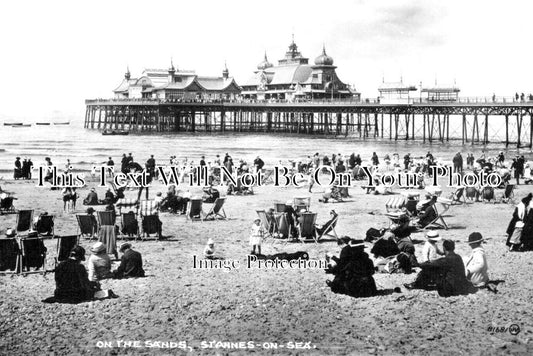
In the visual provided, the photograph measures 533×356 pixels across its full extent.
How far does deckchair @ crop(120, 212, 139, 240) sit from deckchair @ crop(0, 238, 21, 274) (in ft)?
10.4

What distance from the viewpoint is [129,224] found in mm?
14500

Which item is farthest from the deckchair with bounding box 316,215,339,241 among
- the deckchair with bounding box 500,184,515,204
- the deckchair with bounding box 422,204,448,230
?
the deckchair with bounding box 500,184,515,204

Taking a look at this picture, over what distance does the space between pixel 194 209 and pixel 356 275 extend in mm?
8050

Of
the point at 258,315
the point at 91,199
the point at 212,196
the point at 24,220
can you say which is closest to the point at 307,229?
the point at 258,315

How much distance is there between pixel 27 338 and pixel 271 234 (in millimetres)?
7138

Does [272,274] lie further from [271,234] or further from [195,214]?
[195,214]

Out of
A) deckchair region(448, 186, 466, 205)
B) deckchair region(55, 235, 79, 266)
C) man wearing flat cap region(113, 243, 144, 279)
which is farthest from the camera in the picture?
deckchair region(448, 186, 466, 205)

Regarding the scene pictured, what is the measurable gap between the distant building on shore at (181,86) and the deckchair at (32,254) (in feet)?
296

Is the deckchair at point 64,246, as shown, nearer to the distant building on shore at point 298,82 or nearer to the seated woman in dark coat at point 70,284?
the seated woman in dark coat at point 70,284

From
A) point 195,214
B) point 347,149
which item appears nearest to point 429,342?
point 195,214

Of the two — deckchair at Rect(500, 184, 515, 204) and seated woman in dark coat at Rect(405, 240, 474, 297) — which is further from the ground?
deckchair at Rect(500, 184, 515, 204)

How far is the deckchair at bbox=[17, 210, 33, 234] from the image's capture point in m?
15.4

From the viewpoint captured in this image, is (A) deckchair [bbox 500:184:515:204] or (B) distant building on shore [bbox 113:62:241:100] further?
(B) distant building on shore [bbox 113:62:241:100]

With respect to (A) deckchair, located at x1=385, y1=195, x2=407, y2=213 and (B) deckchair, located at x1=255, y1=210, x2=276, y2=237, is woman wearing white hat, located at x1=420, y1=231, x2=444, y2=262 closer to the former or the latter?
(B) deckchair, located at x1=255, y1=210, x2=276, y2=237
